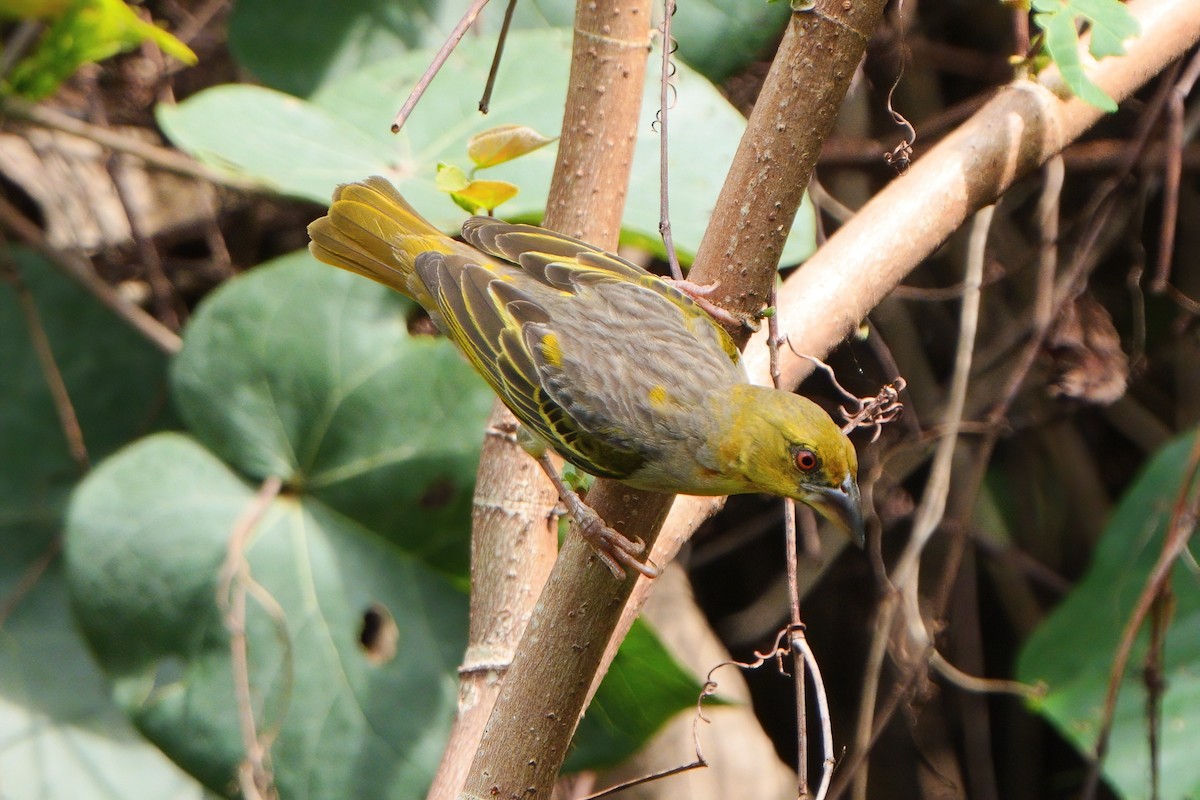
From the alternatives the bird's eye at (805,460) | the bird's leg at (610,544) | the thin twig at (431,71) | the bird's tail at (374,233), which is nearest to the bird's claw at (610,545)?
the bird's leg at (610,544)

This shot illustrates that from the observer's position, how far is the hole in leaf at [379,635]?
9.05 ft

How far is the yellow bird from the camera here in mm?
1958

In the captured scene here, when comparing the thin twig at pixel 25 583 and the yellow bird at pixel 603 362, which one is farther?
the thin twig at pixel 25 583

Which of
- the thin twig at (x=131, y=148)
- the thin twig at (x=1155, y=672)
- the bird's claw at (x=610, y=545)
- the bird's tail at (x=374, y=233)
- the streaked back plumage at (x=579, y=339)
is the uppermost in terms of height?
the thin twig at (x=131, y=148)

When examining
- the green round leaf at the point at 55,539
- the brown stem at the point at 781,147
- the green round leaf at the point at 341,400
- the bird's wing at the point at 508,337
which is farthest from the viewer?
the green round leaf at the point at 55,539

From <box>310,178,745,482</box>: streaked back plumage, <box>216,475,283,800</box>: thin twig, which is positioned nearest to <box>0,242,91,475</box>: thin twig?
<box>216,475,283,800</box>: thin twig

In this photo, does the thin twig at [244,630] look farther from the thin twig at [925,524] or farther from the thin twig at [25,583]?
the thin twig at [925,524]

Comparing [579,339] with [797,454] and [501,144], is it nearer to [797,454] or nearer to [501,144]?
[501,144]

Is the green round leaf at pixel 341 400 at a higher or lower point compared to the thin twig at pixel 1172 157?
lower

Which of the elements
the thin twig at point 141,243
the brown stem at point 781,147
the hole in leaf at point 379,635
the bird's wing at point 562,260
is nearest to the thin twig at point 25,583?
the thin twig at point 141,243

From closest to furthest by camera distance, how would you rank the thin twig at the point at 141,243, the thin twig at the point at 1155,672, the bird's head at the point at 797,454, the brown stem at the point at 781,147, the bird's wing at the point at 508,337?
1. the brown stem at the point at 781,147
2. the bird's head at the point at 797,454
3. the bird's wing at the point at 508,337
4. the thin twig at the point at 1155,672
5. the thin twig at the point at 141,243

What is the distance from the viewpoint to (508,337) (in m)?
2.23

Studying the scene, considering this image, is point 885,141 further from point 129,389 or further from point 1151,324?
point 129,389

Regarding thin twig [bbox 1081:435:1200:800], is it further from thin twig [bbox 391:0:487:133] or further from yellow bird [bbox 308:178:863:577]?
thin twig [bbox 391:0:487:133]
